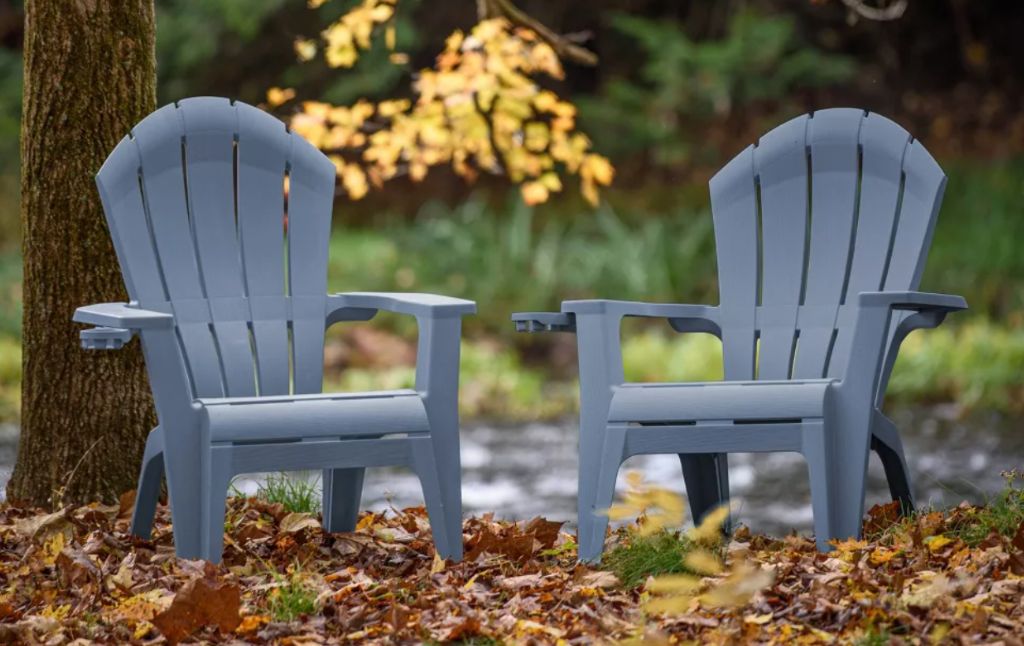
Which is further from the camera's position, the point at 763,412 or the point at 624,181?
the point at 624,181

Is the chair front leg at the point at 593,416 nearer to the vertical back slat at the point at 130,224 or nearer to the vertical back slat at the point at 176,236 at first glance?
the vertical back slat at the point at 176,236

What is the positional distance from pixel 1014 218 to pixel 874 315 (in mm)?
6964

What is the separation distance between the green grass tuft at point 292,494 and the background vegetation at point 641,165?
174 inches

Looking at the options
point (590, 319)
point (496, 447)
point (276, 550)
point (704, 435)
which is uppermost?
point (590, 319)

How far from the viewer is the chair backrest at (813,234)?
3027mm

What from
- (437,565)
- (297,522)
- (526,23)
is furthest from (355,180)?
(437,565)

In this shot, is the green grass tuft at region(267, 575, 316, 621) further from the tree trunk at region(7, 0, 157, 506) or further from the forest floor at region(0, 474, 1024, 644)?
the tree trunk at region(7, 0, 157, 506)

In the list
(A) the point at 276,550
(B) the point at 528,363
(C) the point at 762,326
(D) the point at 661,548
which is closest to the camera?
(D) the point at 661,548

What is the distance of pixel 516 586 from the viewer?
2.49 meters

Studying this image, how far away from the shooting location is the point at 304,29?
1182 cm

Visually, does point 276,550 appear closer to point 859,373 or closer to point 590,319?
point 590,319

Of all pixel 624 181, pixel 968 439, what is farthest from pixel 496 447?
pixel 624 181

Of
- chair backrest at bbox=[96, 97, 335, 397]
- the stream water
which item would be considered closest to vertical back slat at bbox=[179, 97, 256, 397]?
chair backrest at bbox=[96, 97, 335, 397]

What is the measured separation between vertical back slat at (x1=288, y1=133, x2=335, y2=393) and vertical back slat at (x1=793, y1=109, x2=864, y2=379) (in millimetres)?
1178
